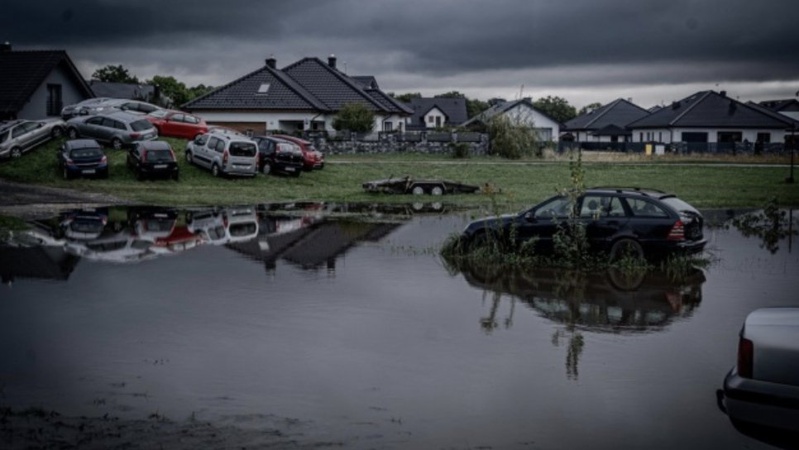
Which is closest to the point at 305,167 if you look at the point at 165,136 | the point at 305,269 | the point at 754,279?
the point at 165,136

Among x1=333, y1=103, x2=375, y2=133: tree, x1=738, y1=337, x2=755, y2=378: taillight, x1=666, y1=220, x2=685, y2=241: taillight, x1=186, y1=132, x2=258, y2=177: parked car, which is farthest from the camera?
x1=333, y1=103, x2=375, y2=133: tree

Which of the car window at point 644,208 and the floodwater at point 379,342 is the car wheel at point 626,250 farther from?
the floodwater at point 379,342

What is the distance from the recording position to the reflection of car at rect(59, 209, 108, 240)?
2242cm

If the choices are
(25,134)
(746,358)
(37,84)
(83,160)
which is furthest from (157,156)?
(746,358)

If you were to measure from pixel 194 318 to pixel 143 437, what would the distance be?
506cm

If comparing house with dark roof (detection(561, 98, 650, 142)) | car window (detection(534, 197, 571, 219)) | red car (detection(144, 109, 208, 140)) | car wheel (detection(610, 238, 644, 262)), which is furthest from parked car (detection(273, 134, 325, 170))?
house with dark roof (detection(561, 98, 650, 142))

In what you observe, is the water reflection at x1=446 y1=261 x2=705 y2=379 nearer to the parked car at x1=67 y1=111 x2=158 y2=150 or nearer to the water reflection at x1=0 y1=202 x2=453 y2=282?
the water reflection at x1=0 y1=202 x2=453 y2=282

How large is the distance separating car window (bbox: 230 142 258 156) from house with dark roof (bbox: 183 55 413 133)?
19438 mm

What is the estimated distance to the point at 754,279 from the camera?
53.7 ft

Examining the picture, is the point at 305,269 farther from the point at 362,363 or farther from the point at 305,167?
the point at 305,167

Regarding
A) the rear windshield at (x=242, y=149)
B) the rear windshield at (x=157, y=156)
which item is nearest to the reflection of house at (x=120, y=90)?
the rear windshield at (x=242, y=149)

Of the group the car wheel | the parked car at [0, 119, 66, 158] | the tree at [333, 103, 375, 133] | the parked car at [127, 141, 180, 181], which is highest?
the tree at [333, 103, 375, 133]

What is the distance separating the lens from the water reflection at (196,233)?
731 inches

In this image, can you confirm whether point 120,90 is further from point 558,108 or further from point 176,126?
point 558,108
